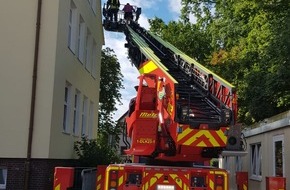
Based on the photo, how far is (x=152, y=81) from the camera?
11.0m

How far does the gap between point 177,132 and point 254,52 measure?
51.7 ft

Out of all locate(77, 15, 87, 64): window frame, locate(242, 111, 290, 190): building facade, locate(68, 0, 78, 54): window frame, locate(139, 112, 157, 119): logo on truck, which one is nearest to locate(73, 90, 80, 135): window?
locate(77, 15, 87, 64): window frame

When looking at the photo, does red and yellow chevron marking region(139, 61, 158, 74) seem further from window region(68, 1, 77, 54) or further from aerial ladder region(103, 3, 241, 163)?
window region(68, 1, 77, 54)

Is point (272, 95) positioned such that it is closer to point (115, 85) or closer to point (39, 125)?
point (39, 125)

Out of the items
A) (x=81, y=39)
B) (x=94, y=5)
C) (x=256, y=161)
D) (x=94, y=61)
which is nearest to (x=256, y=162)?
(x=256, y=161)

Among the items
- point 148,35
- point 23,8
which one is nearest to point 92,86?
point 148,35

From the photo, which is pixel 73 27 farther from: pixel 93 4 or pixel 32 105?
pixel 93 4

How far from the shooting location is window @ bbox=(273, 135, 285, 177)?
1428cm

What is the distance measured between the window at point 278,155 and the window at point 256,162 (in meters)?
2.23

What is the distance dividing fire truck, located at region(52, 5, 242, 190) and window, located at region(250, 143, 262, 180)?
6.75 m

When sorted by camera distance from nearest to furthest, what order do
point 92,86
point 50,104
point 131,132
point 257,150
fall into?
point 131,132 → point 50,104 → point 257,150 → point 92,86

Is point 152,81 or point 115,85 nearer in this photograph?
point 152,81

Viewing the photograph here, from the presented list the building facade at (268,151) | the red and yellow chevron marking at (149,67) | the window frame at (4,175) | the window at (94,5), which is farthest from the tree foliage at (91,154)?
the window at (94,5)

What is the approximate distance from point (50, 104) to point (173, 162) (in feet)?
18.6
